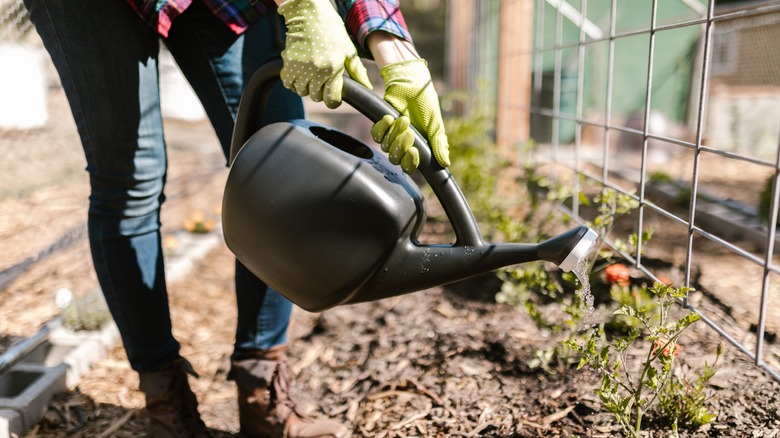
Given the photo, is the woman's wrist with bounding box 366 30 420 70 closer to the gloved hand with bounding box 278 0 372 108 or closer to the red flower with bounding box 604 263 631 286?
the gloved hand with bounding box 278 0 372 108

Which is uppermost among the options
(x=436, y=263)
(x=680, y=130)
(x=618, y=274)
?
(x=436, y=263)

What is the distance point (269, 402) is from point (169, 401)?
19 cm

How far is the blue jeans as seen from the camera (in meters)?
1.08

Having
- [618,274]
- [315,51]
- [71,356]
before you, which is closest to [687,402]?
[618,274]

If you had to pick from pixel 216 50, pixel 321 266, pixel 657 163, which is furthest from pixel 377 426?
pixel 657 163

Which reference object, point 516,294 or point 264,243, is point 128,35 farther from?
point 516,294

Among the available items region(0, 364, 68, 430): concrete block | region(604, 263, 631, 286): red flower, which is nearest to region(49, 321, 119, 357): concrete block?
region(0, 364, 68, 430): concrete block

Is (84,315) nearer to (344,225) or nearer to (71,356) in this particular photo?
(71,356)

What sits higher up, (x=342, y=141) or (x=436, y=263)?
(x=342, y=141)

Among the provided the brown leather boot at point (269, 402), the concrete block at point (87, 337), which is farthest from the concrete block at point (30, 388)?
the brown leather boot at point (269, 402)

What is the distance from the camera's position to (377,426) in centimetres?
137

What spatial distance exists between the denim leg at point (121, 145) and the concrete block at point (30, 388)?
0.37 m

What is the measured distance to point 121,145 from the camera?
3.69ft

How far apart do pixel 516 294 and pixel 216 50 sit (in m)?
1.04
